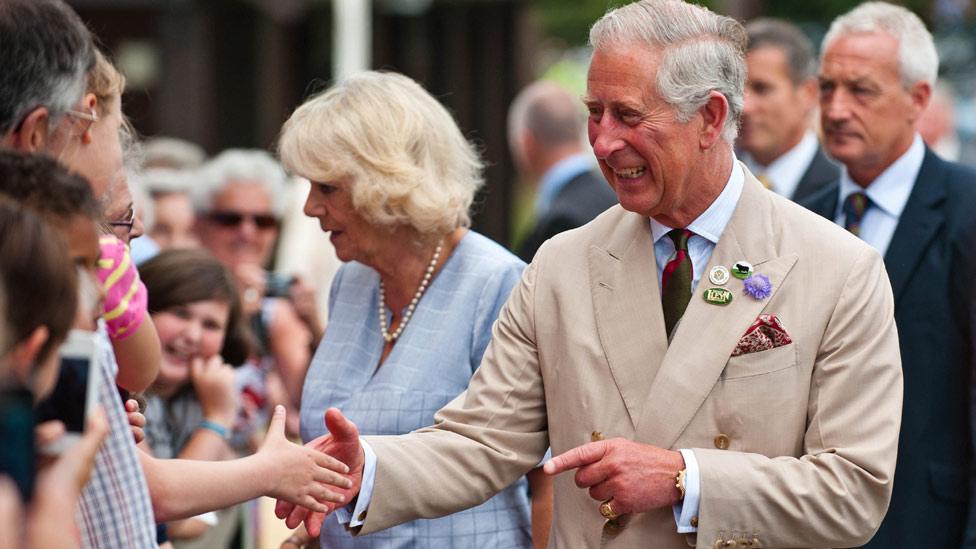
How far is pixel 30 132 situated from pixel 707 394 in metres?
1.58

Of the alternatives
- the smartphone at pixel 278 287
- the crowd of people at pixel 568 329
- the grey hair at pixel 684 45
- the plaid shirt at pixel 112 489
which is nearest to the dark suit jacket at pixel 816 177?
the crowd of people at pixel 568 329

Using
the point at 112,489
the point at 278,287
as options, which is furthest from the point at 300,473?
the point at 278,287

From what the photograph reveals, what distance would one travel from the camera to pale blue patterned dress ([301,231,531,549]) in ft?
13.1

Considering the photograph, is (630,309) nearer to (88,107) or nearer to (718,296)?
(718,296)

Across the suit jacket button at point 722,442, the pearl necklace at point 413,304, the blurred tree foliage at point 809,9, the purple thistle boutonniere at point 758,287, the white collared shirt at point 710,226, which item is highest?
the blurred tree foliage at point 809,9

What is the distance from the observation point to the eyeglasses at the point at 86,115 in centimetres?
304

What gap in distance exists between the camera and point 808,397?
328 centimetres

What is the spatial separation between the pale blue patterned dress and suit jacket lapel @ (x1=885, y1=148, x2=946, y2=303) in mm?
1345

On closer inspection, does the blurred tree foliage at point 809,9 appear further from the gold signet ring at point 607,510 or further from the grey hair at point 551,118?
the gold signet ring at point 607,510

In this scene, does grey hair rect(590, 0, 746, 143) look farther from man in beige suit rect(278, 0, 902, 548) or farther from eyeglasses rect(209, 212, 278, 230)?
eyeglasses rect(209, 212, 278, 230)

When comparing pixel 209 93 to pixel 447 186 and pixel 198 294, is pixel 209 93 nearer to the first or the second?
pixel 198 294

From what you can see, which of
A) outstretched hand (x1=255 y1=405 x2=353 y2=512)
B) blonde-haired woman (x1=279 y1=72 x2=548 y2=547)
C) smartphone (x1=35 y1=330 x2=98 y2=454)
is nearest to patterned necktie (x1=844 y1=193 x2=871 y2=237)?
blonde-haired woman (x1=279 y1=72 x2=548 y2=547)

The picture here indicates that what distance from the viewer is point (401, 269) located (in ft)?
13.8

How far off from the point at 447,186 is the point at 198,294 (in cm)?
162
